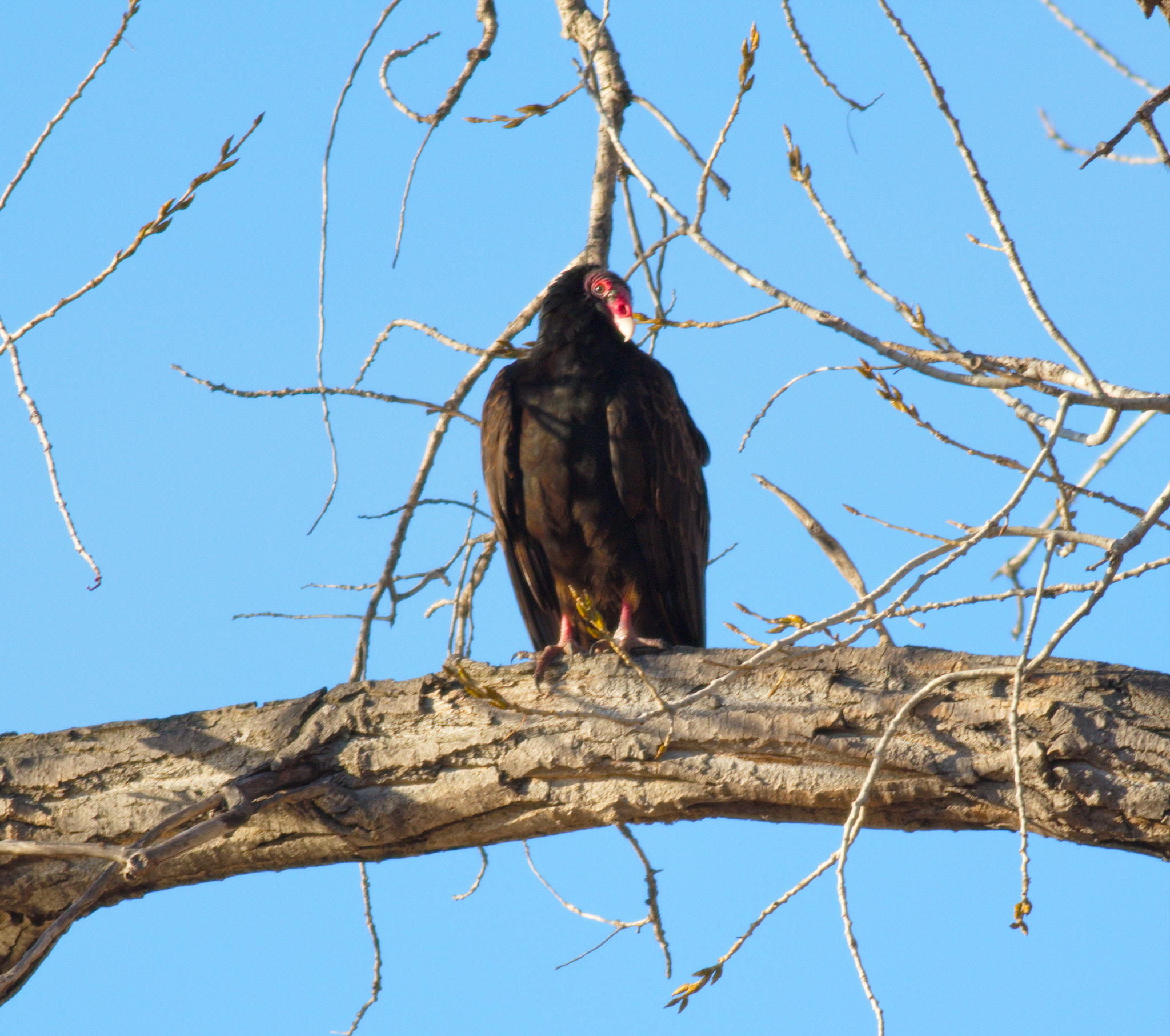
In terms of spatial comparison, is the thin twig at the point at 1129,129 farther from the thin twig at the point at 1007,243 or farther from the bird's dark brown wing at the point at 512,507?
the bird's dark brown wing at the point at 512,507

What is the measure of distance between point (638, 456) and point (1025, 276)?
1900 millimetres

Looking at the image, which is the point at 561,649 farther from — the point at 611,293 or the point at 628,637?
the point at 611,293

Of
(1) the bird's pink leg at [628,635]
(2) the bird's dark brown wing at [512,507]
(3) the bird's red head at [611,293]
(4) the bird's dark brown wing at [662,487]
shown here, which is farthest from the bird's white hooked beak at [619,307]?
(1) the bird's pink leg at [628,635]

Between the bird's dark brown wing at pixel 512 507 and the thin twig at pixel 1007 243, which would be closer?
the thin twig at pixel 1007 243

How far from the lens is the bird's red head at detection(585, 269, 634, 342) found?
11.9 ft

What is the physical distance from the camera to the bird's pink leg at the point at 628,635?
308 cm

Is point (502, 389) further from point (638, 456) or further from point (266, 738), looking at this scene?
point (266, 738)

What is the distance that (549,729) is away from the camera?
236 centimetres

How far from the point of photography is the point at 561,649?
2.90 m

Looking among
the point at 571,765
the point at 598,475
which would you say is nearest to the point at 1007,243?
the point at 571,765

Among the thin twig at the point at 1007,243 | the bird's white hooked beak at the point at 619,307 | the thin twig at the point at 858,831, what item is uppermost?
the bird's white hooked beak at the point at 619,307

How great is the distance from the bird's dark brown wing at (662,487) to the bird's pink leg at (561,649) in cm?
27

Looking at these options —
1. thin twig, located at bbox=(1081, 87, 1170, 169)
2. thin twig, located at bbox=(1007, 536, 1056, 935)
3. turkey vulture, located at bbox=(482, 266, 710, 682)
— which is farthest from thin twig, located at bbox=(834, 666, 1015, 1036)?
turkey vulture, located at bbox=(482, 266, 710, 682)

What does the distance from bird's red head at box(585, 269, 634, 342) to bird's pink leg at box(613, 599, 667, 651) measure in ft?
2.79
